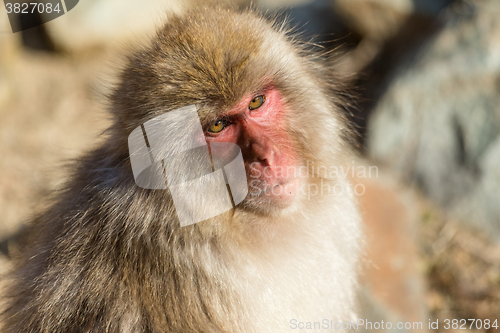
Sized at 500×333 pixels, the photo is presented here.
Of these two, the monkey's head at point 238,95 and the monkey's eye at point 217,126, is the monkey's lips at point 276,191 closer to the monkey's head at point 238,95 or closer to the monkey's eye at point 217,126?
the monkey's head at point 238,95

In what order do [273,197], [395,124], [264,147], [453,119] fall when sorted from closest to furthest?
[264,147] < [273,197] < [453,119] < [395,124]

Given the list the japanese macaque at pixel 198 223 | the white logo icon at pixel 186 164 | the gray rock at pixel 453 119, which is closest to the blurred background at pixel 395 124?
the gray rock at pixel 453 119

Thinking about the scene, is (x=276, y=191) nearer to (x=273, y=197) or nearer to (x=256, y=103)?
(x=273, y=197)

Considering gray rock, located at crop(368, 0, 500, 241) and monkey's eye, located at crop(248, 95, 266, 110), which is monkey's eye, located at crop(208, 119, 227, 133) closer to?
monkey's eye, located at crop(248, 95, 266, 110)

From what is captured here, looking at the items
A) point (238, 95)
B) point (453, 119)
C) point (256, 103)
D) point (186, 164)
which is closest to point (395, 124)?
point (453, 119)

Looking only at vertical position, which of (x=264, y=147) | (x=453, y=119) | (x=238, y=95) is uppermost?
(x=238, y=95)

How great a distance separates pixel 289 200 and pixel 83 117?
425cm

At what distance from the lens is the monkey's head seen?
1.75 m

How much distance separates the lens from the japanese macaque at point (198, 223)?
1.77 metres

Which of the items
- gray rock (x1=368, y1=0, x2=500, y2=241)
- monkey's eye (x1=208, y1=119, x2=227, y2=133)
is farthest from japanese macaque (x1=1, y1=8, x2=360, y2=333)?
gray rock (x1=368, y1=0, x2=500, y2=241)

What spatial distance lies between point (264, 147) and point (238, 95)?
0.25m

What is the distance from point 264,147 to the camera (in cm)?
175

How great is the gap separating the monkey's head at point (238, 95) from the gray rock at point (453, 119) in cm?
262

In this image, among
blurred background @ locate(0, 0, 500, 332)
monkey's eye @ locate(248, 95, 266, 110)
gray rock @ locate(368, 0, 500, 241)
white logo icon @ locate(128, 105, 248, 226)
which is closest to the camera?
white logo icon @ locate(128, 105, 248, 226)
